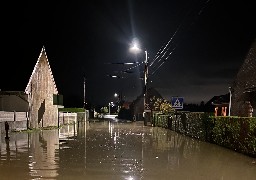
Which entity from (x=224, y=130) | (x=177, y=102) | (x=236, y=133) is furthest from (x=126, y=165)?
(x=177, y=102)

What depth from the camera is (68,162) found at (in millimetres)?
12414

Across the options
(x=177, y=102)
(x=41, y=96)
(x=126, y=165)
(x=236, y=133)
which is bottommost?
(x=126, y=165)

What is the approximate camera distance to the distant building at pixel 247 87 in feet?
86.5

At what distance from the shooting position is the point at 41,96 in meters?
37.4

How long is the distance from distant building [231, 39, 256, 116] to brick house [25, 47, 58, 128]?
1805 centimetres

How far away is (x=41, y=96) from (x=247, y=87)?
800 inches

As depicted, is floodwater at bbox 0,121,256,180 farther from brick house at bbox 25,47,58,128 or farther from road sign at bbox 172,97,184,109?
brick house at bbox 25,47,58,128

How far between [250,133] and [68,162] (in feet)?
22.5

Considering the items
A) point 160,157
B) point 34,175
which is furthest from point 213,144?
point 34,175

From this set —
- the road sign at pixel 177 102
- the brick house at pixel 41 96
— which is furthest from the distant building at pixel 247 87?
the brick house at pixel 41 96

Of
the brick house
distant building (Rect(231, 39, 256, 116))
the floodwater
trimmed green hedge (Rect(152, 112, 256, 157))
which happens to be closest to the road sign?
trimmed green hedge (Rect(152, 112, 256, 157))

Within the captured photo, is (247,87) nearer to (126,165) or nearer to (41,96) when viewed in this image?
(126,165)

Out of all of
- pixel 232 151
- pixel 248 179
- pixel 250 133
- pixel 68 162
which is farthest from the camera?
pixel 232 151

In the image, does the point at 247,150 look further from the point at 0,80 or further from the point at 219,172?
the point at 0,80
